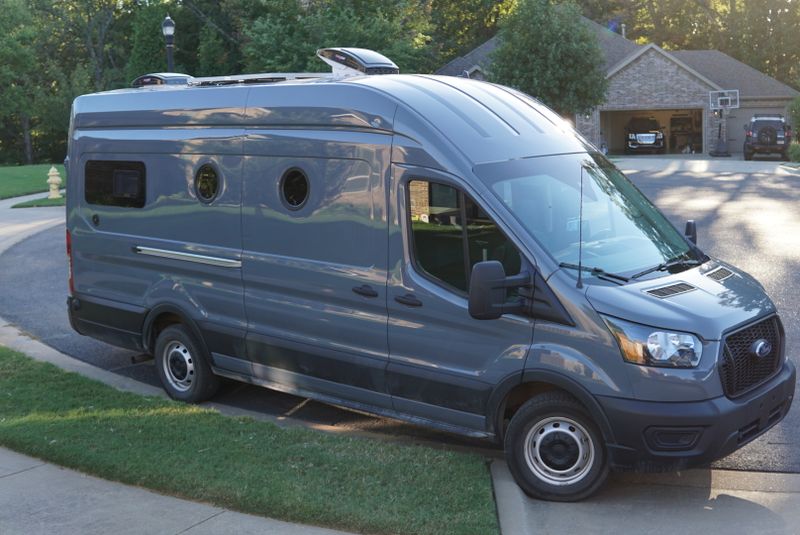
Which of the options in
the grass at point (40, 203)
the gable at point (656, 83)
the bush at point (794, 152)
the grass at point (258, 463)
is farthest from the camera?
the gable at point (656, 83)

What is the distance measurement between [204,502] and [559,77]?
3513 centimetres

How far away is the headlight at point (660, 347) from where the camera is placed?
545 cm

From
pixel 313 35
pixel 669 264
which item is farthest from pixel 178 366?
pixel 313 35

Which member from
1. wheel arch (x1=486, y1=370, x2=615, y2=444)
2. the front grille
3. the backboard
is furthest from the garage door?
wheel arch (x1=486, y1=370, x2=615, y2=444)

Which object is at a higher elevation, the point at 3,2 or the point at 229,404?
the point at 3,2

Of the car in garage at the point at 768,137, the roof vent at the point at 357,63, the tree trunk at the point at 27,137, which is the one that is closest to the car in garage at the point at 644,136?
the car in garage at the point at 768,137

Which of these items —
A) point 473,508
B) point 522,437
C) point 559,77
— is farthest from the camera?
point 559,77

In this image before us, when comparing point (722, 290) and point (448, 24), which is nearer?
point (722, 290)

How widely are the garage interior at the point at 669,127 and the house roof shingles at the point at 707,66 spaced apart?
2457 mm

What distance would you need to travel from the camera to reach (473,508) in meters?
5.55


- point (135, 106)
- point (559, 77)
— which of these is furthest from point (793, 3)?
point (135, 106)

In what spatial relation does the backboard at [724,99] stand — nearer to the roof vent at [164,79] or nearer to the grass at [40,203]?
the grass at [40,203]

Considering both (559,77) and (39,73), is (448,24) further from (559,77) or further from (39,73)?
(39,73)

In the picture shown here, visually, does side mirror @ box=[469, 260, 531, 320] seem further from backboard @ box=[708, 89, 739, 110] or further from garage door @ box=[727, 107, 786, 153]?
garage door @ box=[727, 107, 786, 153]
